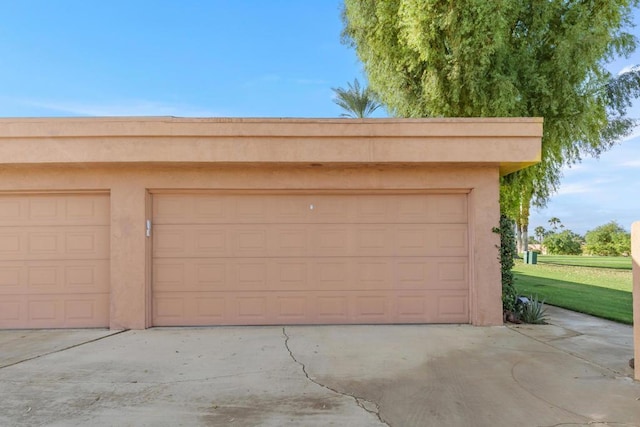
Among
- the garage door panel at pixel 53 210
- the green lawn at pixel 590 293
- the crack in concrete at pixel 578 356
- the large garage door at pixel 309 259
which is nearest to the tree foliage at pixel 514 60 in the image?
the green lawn at pixel 590 293

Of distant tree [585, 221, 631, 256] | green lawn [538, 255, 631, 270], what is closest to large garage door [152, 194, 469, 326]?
green lawn [538, 255, 631, 270]

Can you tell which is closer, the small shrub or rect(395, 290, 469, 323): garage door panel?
rect(395, 290, 469, 323): garage door panel

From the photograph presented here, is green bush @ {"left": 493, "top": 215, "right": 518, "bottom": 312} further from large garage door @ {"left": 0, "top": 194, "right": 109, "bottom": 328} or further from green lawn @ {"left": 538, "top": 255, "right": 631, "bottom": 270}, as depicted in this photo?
green lawn @ {"left": 538, "top": 255, "right": 631, "bottom": 270}

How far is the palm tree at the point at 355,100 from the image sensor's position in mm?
20297

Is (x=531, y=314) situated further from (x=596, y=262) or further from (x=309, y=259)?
(x=596, y=262)

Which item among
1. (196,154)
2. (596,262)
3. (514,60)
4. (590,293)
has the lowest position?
(596,262)

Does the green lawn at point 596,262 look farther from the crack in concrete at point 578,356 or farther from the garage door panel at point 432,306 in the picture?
the crack in concrete at point 578,356

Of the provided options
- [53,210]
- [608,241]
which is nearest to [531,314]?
[53,210]

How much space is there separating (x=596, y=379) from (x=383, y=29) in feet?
32.9

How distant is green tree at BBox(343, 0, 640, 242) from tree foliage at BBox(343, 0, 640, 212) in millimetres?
25

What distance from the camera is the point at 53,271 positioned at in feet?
25.9

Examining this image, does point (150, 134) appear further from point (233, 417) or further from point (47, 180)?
point (233, 417)

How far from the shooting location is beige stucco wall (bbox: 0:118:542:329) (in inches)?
288

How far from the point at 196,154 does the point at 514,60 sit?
8553mm
